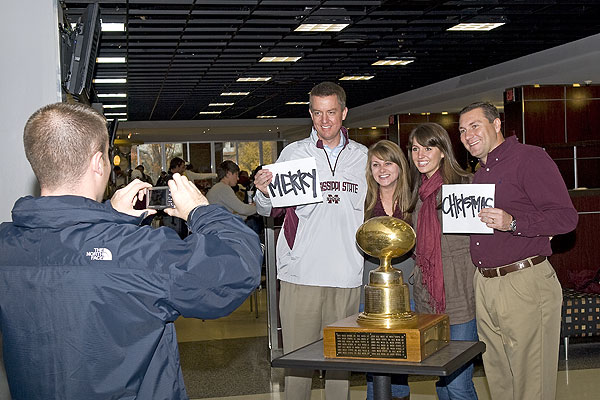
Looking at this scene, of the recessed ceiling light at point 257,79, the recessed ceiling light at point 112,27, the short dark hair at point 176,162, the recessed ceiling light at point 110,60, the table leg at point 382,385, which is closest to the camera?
the table leg at point 382,385

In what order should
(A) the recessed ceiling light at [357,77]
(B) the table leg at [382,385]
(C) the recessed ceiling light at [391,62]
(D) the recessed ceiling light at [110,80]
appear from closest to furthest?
(B) the table leg at [382,385]
(C) the recessed ceiling light at [391,62]
(D) the recessed ceiling light at [110,80]
(A) the recessed ceiling light at [357,77]

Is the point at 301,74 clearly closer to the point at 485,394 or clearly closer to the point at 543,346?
the point at 485,394

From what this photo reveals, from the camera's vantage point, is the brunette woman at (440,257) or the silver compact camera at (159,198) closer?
the silver compact camera at (159,198)

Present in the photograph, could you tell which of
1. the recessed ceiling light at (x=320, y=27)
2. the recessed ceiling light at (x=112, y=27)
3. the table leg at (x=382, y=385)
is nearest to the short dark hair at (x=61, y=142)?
the table leg at (x=382, y=385)

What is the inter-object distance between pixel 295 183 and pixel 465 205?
0.76 metres

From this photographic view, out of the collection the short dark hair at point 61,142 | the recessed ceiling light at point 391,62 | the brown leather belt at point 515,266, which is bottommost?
the brown leather belt at point 515,266

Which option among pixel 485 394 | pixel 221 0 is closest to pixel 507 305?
pixel 485 394

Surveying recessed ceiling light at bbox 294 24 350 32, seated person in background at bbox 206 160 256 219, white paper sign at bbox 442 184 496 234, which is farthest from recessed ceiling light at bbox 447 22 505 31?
white paper sign at bbox 442 184 496 234

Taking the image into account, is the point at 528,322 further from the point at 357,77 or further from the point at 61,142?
the point at 357,77

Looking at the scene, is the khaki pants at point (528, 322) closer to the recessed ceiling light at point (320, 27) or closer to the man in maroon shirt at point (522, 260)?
the man in maroon shirt at point (522, 260)

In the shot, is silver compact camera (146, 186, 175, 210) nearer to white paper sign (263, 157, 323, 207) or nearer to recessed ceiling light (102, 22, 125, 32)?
white paper sign (263, 157, 323, 207)

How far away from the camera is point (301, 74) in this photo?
1555 centimetres

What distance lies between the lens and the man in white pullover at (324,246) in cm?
367

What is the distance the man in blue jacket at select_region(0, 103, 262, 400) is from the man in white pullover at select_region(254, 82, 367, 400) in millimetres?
1831
